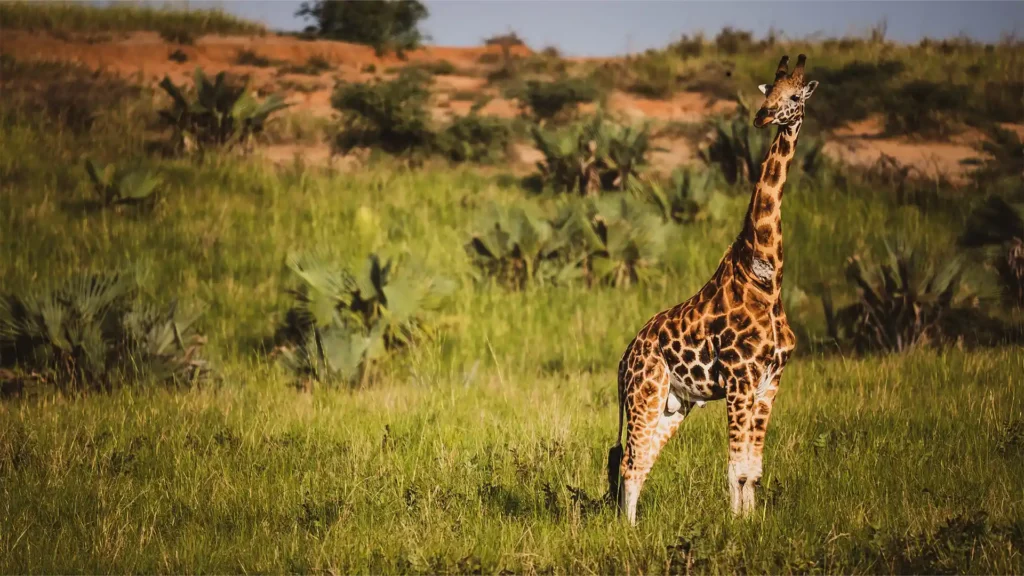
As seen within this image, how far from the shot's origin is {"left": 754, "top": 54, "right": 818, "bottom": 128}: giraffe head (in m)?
3.56

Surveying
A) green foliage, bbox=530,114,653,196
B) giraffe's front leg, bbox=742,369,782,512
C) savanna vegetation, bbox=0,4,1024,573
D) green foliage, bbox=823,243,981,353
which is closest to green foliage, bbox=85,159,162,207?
savanna vegetation, bbox=0,4,1024,573

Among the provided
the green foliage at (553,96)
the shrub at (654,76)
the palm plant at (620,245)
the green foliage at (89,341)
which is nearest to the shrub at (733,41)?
the shrub at (654,76)

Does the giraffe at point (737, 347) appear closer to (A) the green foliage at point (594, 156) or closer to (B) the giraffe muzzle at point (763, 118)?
(B) the giraffe muzzle at point (763, 118)

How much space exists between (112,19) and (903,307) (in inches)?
766

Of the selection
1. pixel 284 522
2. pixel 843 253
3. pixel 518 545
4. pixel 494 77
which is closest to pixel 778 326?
pixel 518 545

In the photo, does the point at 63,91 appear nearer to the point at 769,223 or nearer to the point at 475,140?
the point at 475,140

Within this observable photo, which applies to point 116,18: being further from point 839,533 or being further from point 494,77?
point 839,533

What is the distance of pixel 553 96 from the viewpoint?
60.3ft

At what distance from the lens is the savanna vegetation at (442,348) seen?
4094 mm

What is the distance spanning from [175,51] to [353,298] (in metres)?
14.1

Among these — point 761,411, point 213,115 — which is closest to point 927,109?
point 213,115

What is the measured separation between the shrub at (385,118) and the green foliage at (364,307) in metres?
7.46

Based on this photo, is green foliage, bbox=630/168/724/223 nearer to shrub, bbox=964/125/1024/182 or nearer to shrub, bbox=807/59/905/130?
shrub, bbox=964/125/1024/182

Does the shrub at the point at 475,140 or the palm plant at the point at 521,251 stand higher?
the shrub at the point at 475,140
